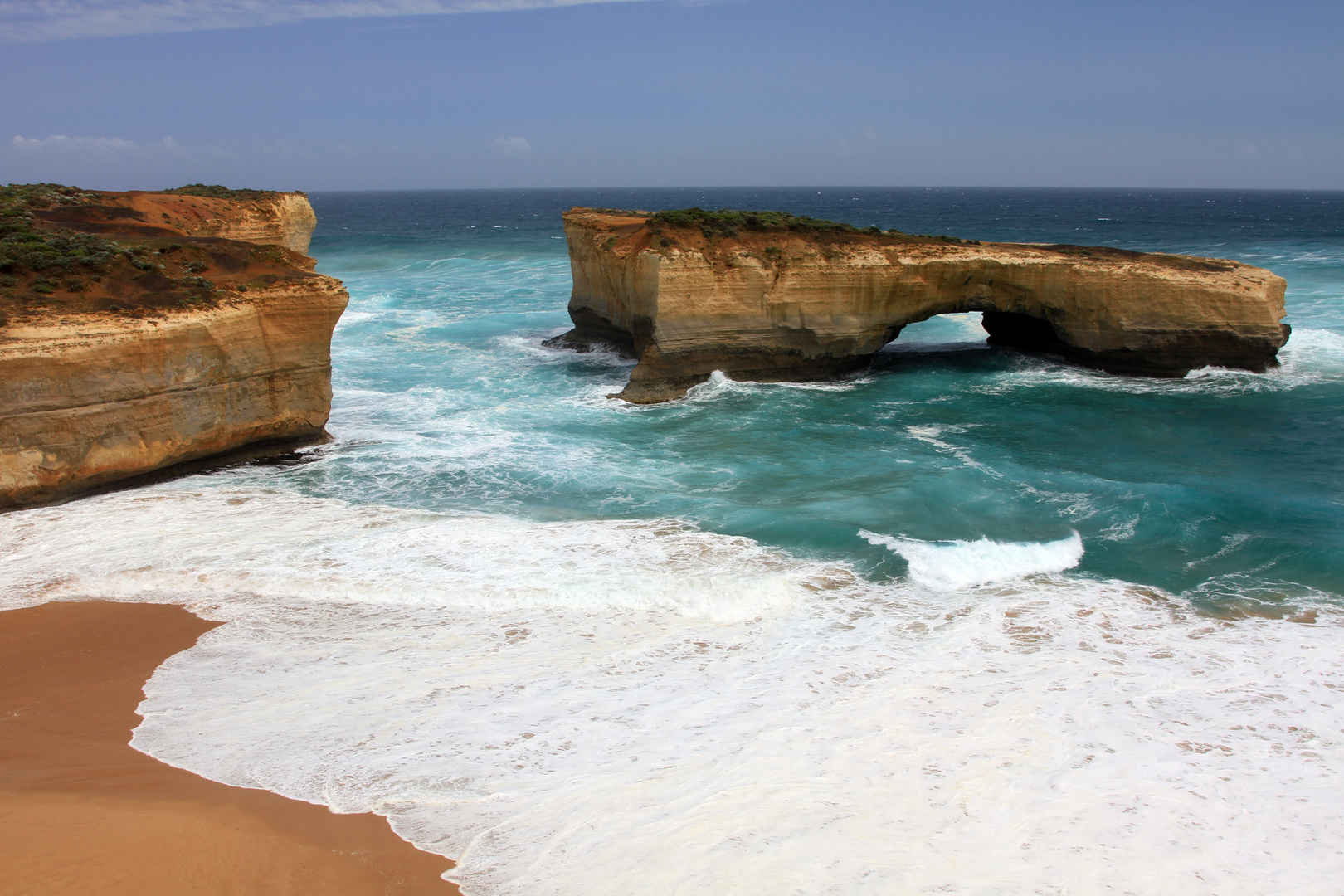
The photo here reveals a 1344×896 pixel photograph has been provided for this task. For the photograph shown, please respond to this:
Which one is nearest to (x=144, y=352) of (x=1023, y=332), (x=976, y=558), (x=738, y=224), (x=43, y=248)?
(x=43, y=248)

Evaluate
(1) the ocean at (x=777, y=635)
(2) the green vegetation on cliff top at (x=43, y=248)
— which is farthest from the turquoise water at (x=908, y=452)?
(2) the green vegetation on cliff top at (x=43, y=248)

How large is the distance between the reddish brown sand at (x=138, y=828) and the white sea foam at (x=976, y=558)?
740 centimetres

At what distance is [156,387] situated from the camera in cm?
1323

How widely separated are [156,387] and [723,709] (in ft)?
35.0

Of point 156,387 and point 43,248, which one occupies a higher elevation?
point 43,248

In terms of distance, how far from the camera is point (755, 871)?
6062 millimetres

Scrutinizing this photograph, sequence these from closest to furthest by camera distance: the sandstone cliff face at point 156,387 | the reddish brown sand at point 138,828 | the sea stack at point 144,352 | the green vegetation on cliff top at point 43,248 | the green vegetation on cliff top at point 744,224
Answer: the reddish brown sand at point 138,828 → the sandstone cliff face at point 156,387 → the sea stack at point 144,352 → the green vegetation on cliff top at point 43,248 → the green vegetation on cliff top at point 744,224

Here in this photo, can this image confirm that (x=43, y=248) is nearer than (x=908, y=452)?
Yes

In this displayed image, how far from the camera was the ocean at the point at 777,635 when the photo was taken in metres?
6.55

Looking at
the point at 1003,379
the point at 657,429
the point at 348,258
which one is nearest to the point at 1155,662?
the point at 657,429

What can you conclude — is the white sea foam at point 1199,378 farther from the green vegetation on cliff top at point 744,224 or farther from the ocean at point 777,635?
the green vegetation on cliff top at point 744,224

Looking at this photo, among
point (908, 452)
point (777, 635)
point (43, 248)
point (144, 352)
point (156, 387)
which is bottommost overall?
point (777, 635)

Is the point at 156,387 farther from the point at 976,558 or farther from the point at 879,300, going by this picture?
the point at 879,300

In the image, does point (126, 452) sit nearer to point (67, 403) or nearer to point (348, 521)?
point (67, 403)
